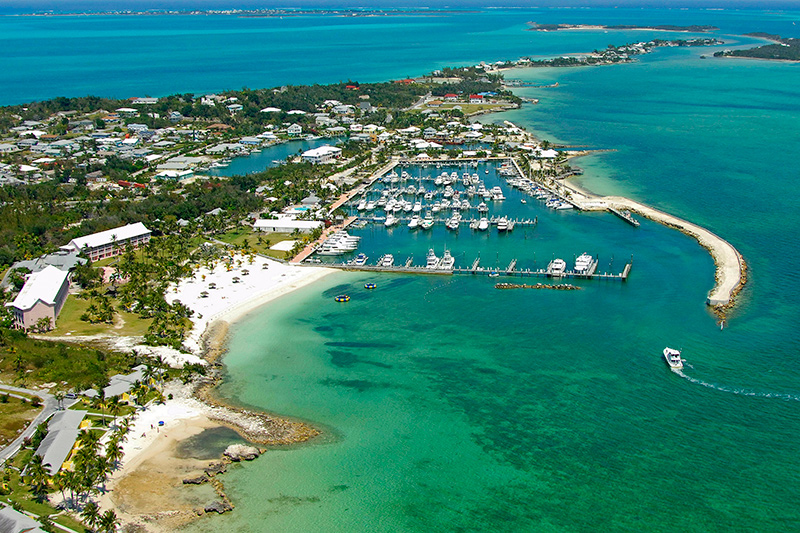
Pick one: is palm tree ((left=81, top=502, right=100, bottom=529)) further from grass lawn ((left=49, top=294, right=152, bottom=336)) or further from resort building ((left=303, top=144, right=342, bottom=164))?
resort building ((left=303, top=144, right=342, bottom=164))

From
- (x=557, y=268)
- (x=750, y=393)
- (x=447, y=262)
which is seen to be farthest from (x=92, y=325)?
(x=750, y=393)

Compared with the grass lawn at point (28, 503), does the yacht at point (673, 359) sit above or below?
below

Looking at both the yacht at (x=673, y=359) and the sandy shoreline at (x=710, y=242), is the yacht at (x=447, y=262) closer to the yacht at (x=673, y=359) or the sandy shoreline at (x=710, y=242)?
the sandy shoreline at (x=710, y=242)

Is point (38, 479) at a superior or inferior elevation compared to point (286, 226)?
superior

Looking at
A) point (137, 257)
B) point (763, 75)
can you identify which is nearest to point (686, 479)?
point (137, 257)

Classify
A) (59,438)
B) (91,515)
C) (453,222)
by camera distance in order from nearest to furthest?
(91,515) < (59,438) < (453,222)

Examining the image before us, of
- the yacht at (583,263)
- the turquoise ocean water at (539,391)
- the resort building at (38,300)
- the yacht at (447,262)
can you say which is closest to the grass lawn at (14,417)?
the resort building at (38,300)

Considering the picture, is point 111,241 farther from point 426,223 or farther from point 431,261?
point 426,223
